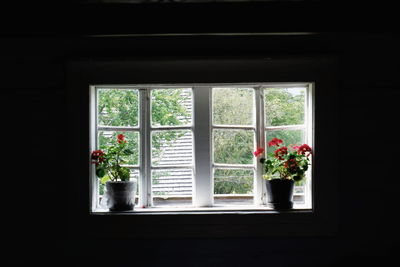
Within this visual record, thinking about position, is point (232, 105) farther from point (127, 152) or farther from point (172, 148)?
point (127, 152)

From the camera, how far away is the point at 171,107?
117 inches

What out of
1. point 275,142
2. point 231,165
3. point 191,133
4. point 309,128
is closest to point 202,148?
point 191,133

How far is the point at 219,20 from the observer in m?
2.24

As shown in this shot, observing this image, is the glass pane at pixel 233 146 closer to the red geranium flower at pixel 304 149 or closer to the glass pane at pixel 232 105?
the glass pane at pixel 232 105

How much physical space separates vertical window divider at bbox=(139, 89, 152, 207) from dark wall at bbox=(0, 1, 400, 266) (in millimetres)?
313

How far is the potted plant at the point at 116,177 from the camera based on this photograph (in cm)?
280
